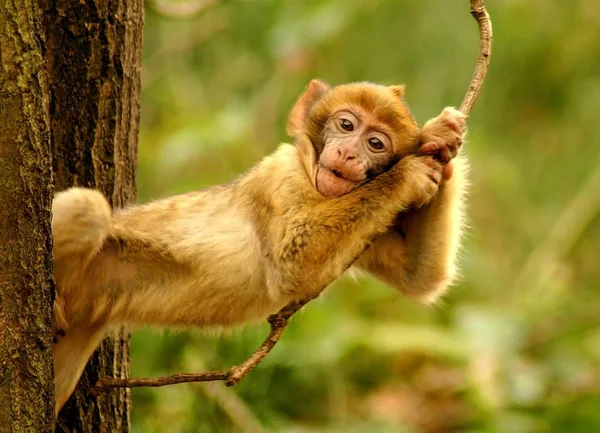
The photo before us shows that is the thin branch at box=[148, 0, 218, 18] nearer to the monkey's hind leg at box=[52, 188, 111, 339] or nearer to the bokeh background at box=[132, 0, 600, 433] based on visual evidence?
the bokeh background at box=[132, 0, 600, 433]

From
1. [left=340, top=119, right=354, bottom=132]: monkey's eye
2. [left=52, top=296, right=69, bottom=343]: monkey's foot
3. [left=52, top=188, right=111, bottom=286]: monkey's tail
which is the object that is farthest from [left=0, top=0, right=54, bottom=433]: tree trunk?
[left=340, top=119, right=354, bottom=132]: monkey's eye

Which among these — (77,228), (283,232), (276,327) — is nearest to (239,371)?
(276,327)

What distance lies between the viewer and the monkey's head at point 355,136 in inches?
178

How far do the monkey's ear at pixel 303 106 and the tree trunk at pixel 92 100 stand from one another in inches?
35.0

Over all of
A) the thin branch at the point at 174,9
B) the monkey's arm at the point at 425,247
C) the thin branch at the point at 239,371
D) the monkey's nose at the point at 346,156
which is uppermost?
the thin branch at the point at 174,9

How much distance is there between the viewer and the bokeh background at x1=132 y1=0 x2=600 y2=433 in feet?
25.4

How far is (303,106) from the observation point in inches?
197

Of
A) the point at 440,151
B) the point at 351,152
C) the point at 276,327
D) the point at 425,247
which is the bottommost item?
the point at 276,327

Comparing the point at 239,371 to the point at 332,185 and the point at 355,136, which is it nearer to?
the point at 332,185

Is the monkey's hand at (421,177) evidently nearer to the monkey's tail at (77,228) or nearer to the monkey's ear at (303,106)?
the monkey's ear at (303,106)

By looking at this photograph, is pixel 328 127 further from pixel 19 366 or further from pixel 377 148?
pixel 19 366

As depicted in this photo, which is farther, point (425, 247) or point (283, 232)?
point (425, 247)

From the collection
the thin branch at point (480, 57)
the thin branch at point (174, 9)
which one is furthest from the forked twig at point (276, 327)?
the thin branch at point (174, 9)

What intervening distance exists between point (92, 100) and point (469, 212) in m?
7.30
